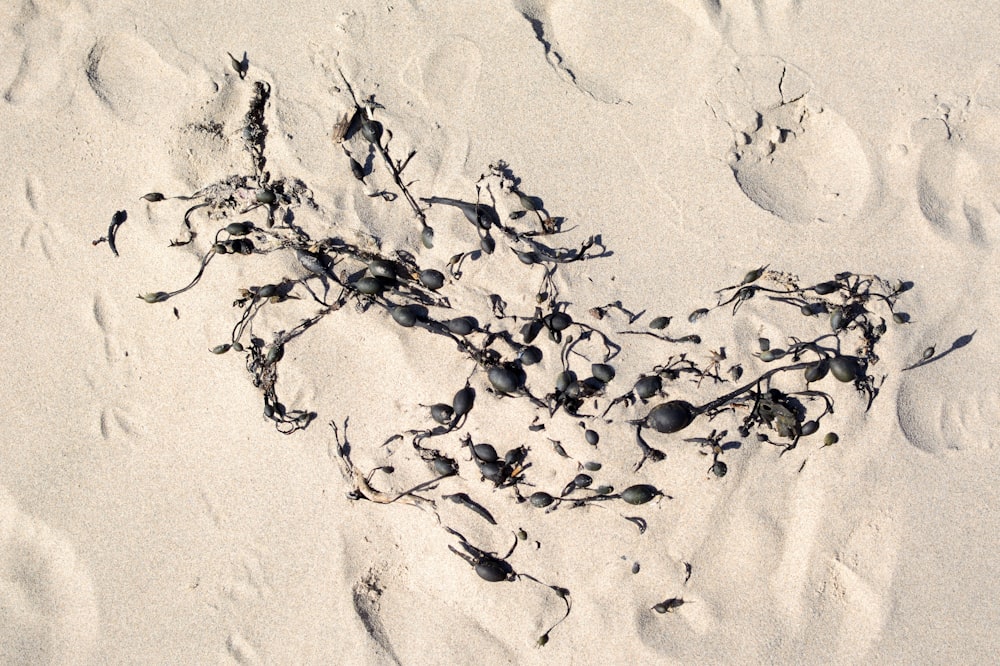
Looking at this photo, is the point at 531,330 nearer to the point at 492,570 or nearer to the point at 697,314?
the point at 697,314

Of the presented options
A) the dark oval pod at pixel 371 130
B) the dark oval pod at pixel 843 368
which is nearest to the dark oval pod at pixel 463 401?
the dark oval pod at pixel 371 130

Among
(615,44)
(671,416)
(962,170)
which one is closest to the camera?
(671,416)

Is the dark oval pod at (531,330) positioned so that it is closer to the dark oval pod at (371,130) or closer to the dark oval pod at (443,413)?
the dark oval pod at (443,413)

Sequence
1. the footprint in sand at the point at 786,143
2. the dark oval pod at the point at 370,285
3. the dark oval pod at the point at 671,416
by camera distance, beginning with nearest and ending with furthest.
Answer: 1. the dark oval pod at the point at 671,416
2. the dark oval pod at the point at 370,285
3. the footprint in sand at the point at 786,143

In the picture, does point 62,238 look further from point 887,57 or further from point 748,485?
point 887,57

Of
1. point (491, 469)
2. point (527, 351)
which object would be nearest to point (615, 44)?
point (527, 351)

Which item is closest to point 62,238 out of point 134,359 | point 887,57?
point 134,359
